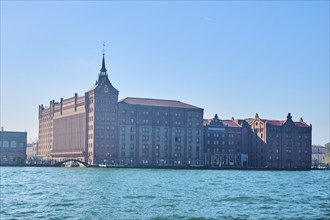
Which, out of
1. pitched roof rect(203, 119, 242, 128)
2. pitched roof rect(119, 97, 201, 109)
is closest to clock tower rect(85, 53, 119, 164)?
pitched roof rect(119, 97, 201, 109)

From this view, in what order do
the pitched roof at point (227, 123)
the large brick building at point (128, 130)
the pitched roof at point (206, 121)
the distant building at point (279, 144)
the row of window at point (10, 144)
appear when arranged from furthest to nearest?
the pitched roof at point (227, 123) < the pitched roof at point (206, 121) < the distant building at point (279, 144) < the row of window at point (10, 144) < the large brick building at point (128, 130)

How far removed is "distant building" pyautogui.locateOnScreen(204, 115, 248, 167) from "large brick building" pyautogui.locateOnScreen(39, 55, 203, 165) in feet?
22.4

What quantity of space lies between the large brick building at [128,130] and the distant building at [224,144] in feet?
22.4

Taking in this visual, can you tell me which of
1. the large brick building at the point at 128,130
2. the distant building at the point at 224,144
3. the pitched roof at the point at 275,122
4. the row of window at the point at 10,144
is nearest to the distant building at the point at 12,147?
the row of window at the point at 10,144

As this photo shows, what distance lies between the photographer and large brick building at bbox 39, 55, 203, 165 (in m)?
163

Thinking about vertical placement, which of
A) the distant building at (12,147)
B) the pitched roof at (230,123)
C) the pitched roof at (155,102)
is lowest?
the distant building at (12,147)

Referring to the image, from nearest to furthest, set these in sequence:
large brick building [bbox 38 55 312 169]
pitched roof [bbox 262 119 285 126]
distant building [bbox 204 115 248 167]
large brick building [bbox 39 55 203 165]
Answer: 1. large brick building [bbox 39 55 203 165]
2. large brick building [bbox 38 55 312 169]
3. distant building [bbox 204 115 248 167]
4. pitched roof [bbox 262 119 285 126]

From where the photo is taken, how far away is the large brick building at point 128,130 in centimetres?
16338

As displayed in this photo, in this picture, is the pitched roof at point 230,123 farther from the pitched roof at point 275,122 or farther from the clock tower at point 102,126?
the clock tower at point 102,126

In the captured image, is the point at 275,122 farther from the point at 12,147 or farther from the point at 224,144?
the point at 12,147

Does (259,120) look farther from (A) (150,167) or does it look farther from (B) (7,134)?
(B) (7,134)

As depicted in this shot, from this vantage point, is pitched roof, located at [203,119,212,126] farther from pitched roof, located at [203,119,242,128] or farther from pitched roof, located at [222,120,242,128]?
pitched roof, located at [222,120,242,128]

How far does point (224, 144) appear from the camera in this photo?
188000 mm

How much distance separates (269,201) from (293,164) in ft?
470
